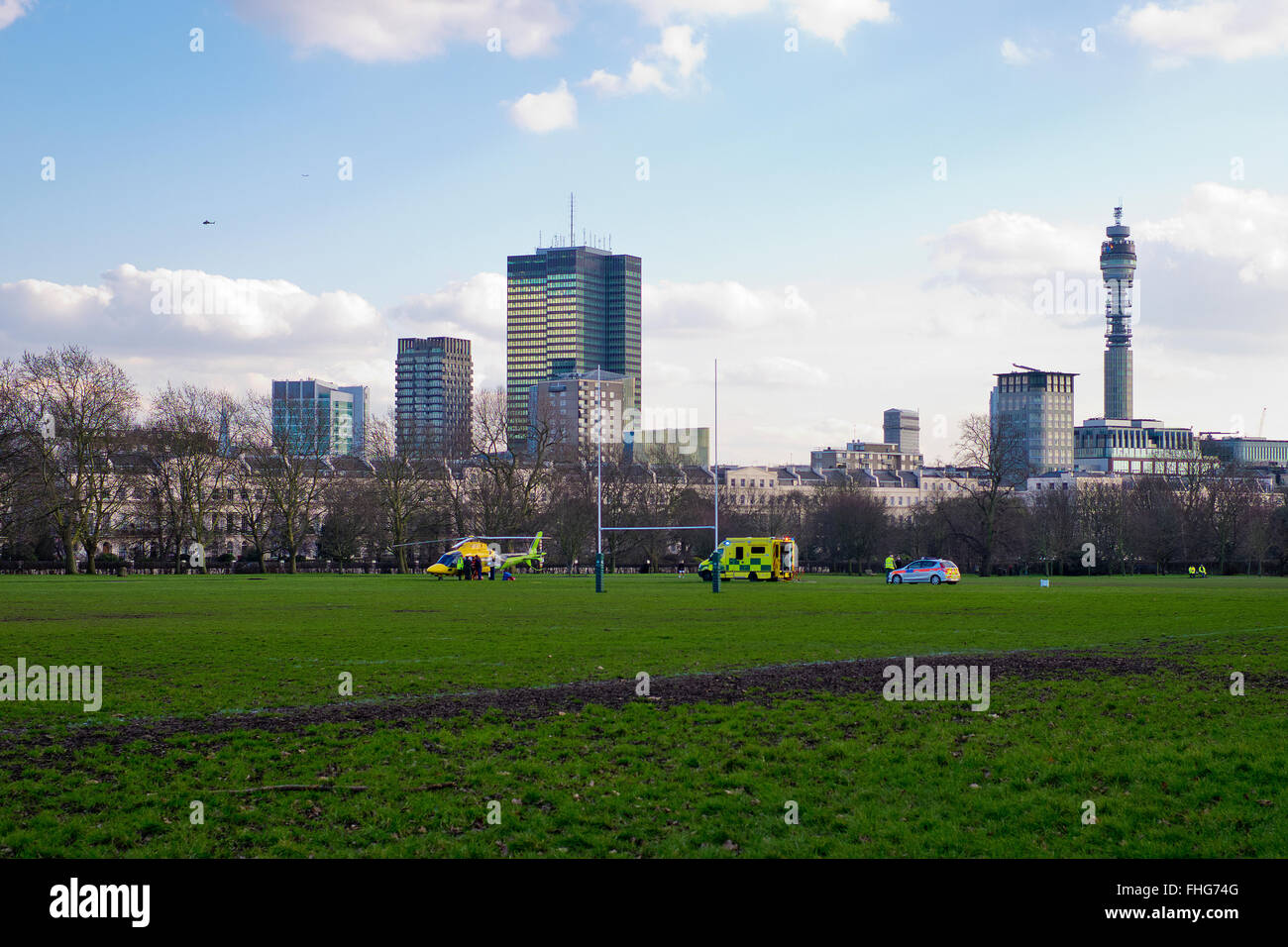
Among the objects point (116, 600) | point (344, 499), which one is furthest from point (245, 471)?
point (116, 600)

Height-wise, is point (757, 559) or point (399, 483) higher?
point (399, 483)

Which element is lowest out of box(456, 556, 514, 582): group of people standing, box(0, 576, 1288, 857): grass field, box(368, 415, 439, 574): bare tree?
box(456, 556, 514, 582): group of people standing

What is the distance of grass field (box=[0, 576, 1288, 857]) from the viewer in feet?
29.7

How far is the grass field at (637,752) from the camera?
9047 millimetres

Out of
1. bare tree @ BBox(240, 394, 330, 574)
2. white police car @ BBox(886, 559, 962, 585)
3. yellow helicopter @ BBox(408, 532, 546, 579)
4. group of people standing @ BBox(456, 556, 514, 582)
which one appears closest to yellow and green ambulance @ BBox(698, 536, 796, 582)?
white police car @ BBox(886, 559, 962, 585)

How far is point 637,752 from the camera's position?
1197 centimetres

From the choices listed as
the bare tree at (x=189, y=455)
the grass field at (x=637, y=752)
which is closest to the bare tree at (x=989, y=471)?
the bare tree at (x=189, y=455)

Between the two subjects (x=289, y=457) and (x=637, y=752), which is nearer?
(x=637, y=752)

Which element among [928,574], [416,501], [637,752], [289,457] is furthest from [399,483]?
[637,752]

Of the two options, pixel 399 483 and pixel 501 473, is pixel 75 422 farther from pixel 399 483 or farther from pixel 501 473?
pixel 501 473

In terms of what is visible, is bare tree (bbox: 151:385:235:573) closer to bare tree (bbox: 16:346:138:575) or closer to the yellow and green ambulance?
bare tree (bbox: 16:346:138:575)

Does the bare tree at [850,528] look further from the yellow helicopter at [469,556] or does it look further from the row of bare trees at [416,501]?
the yellow helicopter at [469,556]

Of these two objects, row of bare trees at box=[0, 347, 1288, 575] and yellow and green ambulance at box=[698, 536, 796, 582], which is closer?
yellow and green ambulance at box=[698, 536, 796, 582]
